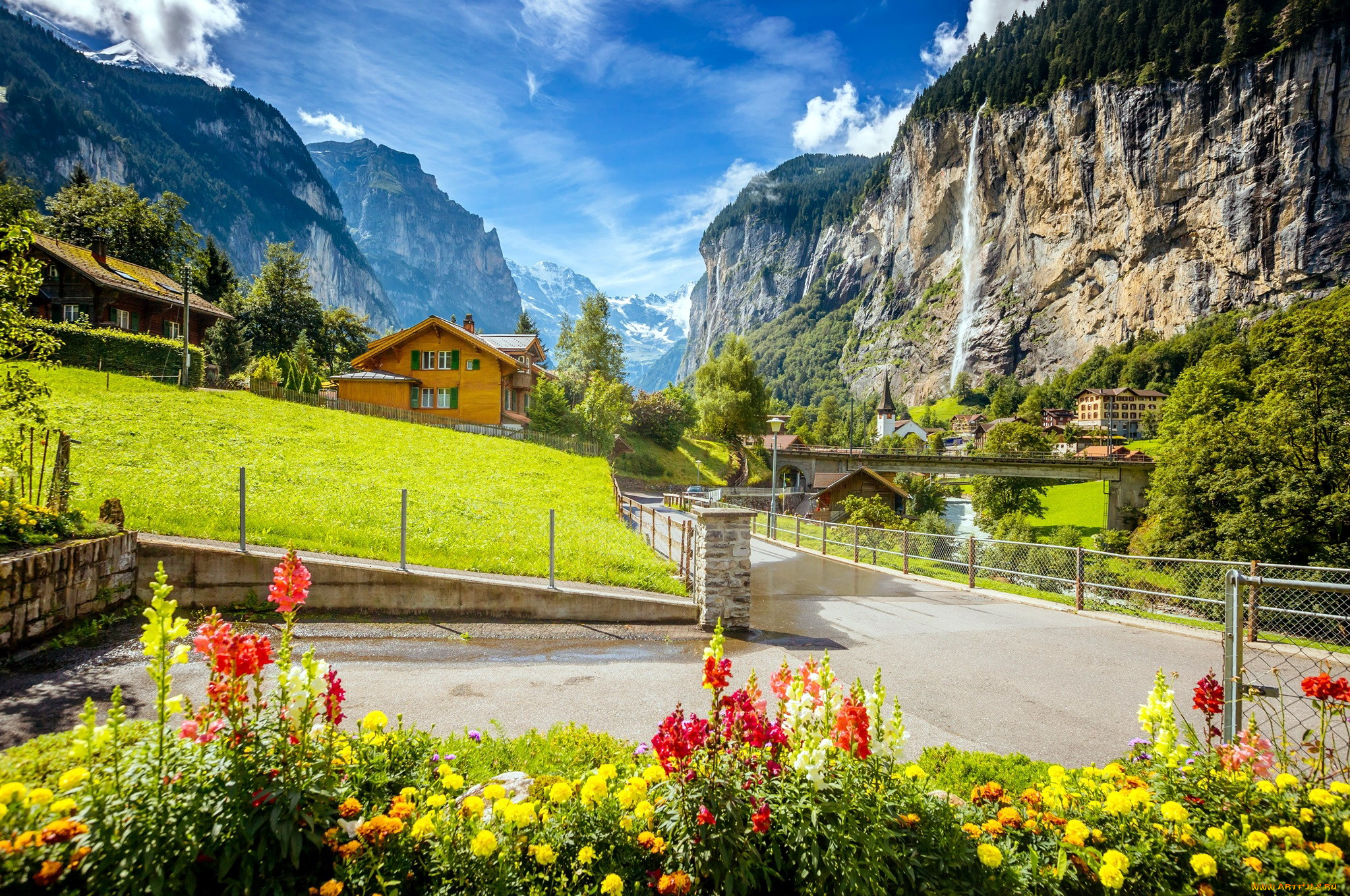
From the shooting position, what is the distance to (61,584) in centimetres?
651

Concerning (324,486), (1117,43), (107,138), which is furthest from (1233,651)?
(107,138)

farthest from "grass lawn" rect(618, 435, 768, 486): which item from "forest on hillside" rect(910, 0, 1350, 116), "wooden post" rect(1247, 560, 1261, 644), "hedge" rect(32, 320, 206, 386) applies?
"forest on hillside" rect(910, 0, 1350, 116)

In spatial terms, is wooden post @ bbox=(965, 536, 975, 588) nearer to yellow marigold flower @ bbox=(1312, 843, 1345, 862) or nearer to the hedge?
yellow marigold flower @ bbox=(1312, 843, 1345, 862)

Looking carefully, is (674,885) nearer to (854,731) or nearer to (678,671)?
(854,731)

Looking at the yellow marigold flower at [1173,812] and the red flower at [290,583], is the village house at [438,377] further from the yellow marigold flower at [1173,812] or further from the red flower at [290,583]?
the yellow marigold flower at [1173,812]

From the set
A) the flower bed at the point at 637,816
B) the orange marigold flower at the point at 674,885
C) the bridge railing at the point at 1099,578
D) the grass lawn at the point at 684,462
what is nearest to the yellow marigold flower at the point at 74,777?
the flower bed at the point at 637,816

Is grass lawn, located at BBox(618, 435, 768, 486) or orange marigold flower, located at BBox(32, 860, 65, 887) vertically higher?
grass lawn, located at BBox(618, 435, 768, 486)

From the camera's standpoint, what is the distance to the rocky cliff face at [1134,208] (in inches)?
3989

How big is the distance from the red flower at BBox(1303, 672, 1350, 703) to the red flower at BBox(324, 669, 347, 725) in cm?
493

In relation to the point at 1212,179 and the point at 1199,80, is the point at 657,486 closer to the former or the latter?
the point at 1212,179

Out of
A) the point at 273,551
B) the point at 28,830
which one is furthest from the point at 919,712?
the point at 273,551

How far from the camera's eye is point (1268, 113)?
106m

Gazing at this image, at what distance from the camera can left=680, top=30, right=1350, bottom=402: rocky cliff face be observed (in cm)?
10131

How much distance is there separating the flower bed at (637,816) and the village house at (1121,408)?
122066mm
